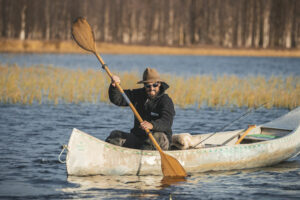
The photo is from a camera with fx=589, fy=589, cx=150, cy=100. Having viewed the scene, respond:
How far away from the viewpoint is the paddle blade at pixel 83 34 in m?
9.96

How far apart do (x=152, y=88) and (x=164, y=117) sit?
516mm

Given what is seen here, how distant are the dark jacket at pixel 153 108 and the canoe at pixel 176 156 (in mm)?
428

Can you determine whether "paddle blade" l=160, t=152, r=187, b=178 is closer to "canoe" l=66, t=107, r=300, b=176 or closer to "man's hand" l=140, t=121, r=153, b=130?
"canoe" l=66, t=107, r=300, b=176

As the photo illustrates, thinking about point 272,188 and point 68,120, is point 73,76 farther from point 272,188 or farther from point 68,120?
point 272,188

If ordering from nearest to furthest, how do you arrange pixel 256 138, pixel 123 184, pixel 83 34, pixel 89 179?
1. pixel 123 184
2. pixel 89 179
3. pixel 83 34
4. pixel 256 138

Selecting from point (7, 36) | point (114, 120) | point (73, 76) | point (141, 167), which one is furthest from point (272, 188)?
point (7, 36)

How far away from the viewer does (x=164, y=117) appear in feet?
30.5

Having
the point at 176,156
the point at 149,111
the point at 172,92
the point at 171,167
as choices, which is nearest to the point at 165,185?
the point at 171,167

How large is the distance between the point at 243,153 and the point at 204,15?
72610 millimetres

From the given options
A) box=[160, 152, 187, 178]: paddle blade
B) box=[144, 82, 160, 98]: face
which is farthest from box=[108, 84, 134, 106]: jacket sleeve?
box=[160, 152, 187, 178]: paddle blade

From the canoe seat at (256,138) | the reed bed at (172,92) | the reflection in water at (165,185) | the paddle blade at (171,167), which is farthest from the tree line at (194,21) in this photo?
the paddle blade at (171,167)

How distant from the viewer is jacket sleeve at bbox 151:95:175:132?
9.18 m

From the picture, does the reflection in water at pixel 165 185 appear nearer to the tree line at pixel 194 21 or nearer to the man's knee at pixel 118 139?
the man's knee at pixel 118 139

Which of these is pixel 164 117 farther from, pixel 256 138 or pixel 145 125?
pixel 256 138
